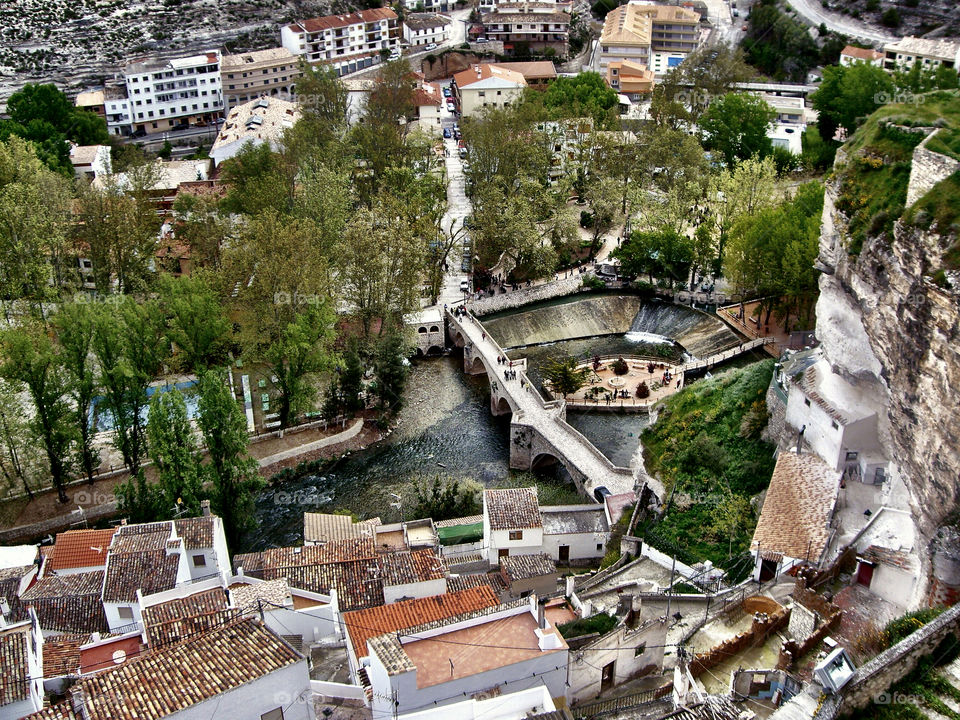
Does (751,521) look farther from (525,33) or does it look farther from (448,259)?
(525,33)

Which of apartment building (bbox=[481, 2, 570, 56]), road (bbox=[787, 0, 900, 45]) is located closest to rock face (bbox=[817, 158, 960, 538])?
apartment building (bbox=[481, 2, 570, 56])

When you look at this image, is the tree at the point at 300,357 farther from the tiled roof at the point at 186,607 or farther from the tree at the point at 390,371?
the tiled roof at the point at 186,607

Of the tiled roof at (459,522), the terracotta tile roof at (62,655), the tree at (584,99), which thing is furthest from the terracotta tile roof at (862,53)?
the terracotta tile roof at (62,655)

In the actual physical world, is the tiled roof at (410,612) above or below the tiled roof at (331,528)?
above

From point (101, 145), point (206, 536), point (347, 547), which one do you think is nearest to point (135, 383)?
point (206, 536)

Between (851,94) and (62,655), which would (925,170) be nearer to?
(62,655)

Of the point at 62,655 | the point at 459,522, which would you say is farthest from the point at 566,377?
the point at 62,655

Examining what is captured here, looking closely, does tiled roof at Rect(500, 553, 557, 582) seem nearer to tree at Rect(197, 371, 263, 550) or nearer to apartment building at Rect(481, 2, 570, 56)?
tree at Rect(197, 371, 263, 550)
